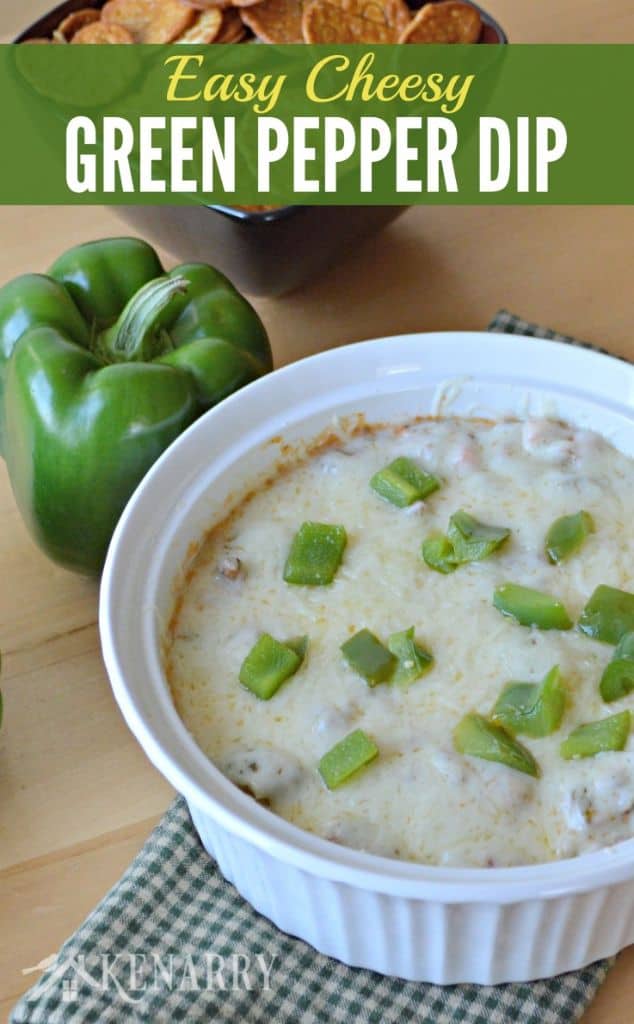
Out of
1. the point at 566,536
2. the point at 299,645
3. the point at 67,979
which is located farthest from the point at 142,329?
the point at 67,979

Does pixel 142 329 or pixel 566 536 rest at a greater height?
pixel 142 329

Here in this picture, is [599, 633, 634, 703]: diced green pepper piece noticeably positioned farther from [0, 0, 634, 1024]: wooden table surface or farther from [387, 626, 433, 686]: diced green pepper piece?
[0, 0, 634, 1024]: wooden table surface

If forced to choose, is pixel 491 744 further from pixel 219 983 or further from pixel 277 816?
pixel 219 983

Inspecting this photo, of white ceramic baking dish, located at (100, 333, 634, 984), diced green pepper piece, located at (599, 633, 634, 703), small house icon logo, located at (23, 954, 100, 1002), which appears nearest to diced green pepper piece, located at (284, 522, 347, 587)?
white ceramic baking dish, located at (100, 333, 634, 984)

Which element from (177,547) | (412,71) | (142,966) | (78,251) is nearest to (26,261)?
(78,251)

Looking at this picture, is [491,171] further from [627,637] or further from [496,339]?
[627,637]
